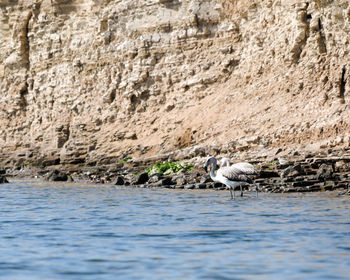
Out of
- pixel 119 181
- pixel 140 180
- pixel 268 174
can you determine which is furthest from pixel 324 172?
pixel 119 181

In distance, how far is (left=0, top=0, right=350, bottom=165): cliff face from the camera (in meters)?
27.8

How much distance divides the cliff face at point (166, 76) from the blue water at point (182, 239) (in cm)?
1085

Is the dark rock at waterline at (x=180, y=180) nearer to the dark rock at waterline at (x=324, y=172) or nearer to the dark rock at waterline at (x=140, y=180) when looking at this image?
the dark rock at waterline at (x=140, y=180)

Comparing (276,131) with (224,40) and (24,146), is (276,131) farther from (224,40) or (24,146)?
(24,146)

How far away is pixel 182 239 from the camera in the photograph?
381 inches

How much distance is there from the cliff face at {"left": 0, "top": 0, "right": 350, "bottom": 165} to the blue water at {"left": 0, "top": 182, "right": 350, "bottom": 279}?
35.6 feet

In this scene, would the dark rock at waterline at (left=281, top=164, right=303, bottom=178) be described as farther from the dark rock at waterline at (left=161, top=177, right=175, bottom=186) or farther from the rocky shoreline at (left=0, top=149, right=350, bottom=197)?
the dark rock at waterline at (left=161, top=177, right=175, bottom=186)

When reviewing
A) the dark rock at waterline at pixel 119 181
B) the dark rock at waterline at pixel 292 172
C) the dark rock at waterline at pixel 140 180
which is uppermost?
the dark rock at waterline at pixel 292 172

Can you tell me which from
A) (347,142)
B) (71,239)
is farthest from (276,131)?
(71,239)

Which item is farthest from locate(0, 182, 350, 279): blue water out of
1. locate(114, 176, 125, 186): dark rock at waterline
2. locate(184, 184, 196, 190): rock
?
locate(114, 176, 125, 186): dark rock at waterline

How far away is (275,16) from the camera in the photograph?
31.5m

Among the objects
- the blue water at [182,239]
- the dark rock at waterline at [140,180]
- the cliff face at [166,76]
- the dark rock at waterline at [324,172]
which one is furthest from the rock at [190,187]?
the cliff face at [166,76]

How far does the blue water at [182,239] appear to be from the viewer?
24.3ft

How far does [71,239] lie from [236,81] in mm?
23801
